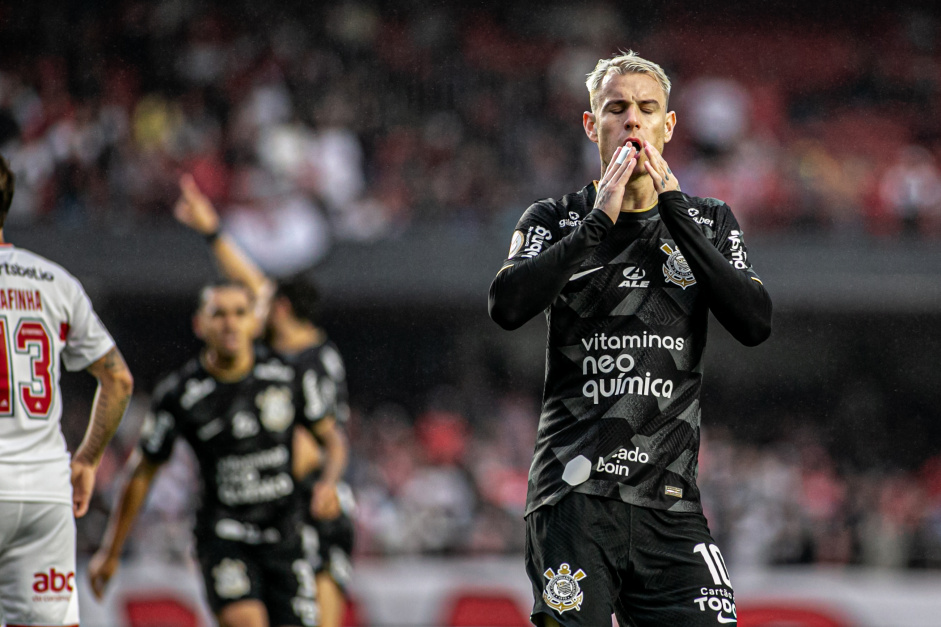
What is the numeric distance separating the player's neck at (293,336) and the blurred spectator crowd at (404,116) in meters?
7.45

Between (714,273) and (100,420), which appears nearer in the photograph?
(714,273)

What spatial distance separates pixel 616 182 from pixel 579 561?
114cm

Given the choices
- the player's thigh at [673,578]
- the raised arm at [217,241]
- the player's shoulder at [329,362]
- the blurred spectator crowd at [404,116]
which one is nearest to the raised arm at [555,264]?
the player's thigh at [673,578]

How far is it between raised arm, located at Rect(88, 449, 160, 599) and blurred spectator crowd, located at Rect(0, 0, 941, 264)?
27.4 ft

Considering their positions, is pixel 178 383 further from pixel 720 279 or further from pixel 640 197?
pixel 720 279

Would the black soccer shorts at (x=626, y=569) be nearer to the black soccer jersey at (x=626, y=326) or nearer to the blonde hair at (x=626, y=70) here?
the black soccer jersey at (x=626, y=326)

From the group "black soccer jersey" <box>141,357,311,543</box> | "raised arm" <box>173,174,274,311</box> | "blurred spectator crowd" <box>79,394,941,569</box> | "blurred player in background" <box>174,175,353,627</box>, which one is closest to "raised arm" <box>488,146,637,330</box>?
"blurred player in background" <box>174,175,353,627</box>

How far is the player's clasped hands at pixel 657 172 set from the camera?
11.6ft

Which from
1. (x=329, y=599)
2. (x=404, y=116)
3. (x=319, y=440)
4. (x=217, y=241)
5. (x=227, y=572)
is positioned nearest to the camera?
(x=227, y=572)

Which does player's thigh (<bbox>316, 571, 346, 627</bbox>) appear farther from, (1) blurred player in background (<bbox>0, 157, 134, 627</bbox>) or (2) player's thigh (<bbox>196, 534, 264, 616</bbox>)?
(1) blurred player in background (<bbox>0, 157, 134, 627</bbox>)

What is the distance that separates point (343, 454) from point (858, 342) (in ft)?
45.7

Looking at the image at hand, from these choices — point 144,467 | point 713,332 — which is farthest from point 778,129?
point 144,467

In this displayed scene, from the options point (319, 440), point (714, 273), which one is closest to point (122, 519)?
point (319, 440)

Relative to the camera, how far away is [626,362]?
3586 mm
